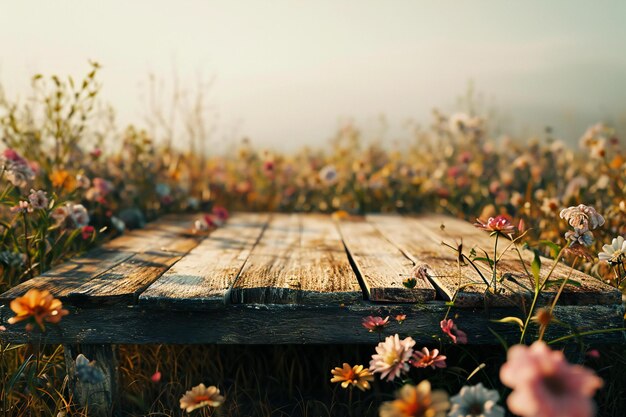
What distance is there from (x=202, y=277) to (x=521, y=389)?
138 centimetres

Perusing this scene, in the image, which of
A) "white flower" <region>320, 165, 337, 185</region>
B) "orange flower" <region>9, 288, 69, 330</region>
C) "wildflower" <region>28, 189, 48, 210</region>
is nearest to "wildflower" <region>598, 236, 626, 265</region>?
"orange flower" <region>9, 288, 69, 330</region>

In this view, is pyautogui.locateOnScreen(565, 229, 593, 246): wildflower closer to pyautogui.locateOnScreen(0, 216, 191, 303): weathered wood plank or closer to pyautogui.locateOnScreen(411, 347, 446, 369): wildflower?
Result: pyautogui.locateOnScreen(411, 347, 446, 369): wildflower

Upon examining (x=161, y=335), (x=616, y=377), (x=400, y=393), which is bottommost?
(x=616, y=377)

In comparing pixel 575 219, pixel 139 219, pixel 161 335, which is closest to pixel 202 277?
pixel 161 335

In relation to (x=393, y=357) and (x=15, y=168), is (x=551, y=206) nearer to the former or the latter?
(x=393, y=357)

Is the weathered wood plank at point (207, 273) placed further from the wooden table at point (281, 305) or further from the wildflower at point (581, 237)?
the wildflower at point (581, 237)

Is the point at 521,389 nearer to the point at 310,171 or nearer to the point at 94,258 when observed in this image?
the point at 94,258

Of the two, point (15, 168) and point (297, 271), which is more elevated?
point (15, 168)

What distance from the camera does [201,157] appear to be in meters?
5.10

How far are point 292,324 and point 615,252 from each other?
1038 mm

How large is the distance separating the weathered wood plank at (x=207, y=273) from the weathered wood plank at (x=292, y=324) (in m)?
0.05

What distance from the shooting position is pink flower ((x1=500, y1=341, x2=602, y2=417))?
98cm

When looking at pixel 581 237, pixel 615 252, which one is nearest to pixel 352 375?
pixel 581 237

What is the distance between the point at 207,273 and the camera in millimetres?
2254
